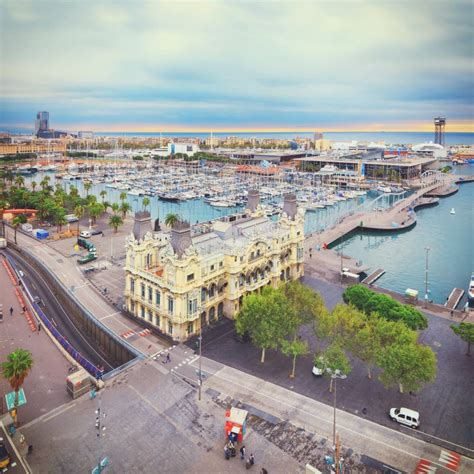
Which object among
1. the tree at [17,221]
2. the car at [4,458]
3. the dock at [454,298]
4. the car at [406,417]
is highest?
the tree at [17,221]

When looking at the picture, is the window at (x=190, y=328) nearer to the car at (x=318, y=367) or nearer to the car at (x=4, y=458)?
the car at (x=318, y=367)

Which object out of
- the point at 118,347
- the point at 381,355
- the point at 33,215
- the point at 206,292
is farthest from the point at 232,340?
the point at 33,215

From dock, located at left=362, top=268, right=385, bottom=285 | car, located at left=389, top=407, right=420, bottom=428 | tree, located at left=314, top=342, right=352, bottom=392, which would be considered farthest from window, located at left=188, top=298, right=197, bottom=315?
A: dock, located at left=362, top=268, right=385, bottom=285

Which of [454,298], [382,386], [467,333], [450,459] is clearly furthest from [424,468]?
[454,298]

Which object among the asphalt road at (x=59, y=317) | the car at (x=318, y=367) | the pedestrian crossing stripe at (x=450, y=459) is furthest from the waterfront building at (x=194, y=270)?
the pedestrian crossing stripe at (x=450, y=459)

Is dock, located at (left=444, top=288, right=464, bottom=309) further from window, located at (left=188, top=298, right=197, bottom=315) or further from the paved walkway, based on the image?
the paved walkway

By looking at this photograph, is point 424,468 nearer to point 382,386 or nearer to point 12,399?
point 382,386

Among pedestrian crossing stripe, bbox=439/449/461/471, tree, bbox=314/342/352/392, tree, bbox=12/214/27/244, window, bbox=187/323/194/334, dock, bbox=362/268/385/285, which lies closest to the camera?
pedestrian crossing stripe, bbox=439/449/461/471
